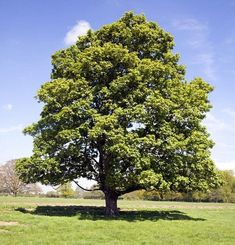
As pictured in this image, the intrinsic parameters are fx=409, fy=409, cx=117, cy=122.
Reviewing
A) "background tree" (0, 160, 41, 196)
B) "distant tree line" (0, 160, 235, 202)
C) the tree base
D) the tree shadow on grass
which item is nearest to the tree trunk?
the tree base

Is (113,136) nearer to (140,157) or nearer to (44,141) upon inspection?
(140,157)

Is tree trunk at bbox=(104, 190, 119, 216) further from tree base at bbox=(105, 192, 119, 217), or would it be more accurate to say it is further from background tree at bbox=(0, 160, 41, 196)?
background tree at bbox=(0, 160, 41, 196)

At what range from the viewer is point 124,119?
3541 cm

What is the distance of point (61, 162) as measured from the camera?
3825 cm

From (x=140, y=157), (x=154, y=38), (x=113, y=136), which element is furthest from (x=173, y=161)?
(x=154, y=38)

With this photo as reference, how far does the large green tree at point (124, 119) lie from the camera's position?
112 feet

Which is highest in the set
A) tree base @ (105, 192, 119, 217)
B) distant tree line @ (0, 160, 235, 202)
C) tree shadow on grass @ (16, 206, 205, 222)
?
distant tree line @ (0, 160, 235, 202)

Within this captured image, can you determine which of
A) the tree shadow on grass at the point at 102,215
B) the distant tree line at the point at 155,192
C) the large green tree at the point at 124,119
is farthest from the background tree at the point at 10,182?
the large green tree at the point at 124,119

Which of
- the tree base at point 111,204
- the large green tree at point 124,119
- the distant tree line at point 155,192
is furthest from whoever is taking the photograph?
the distant tree line at point 155,192

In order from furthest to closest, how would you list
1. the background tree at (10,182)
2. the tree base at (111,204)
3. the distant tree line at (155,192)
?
the background tree at (10,182), the distant tree line at (155,192), the tree base at (111,204)

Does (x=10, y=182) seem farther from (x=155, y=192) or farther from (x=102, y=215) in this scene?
(x=102, y=215)

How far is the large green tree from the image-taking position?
34.2 metres

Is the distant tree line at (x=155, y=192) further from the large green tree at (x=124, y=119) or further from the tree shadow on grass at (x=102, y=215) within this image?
the large green tree at (x=124, y=119)

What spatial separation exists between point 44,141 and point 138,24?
15.0 m
